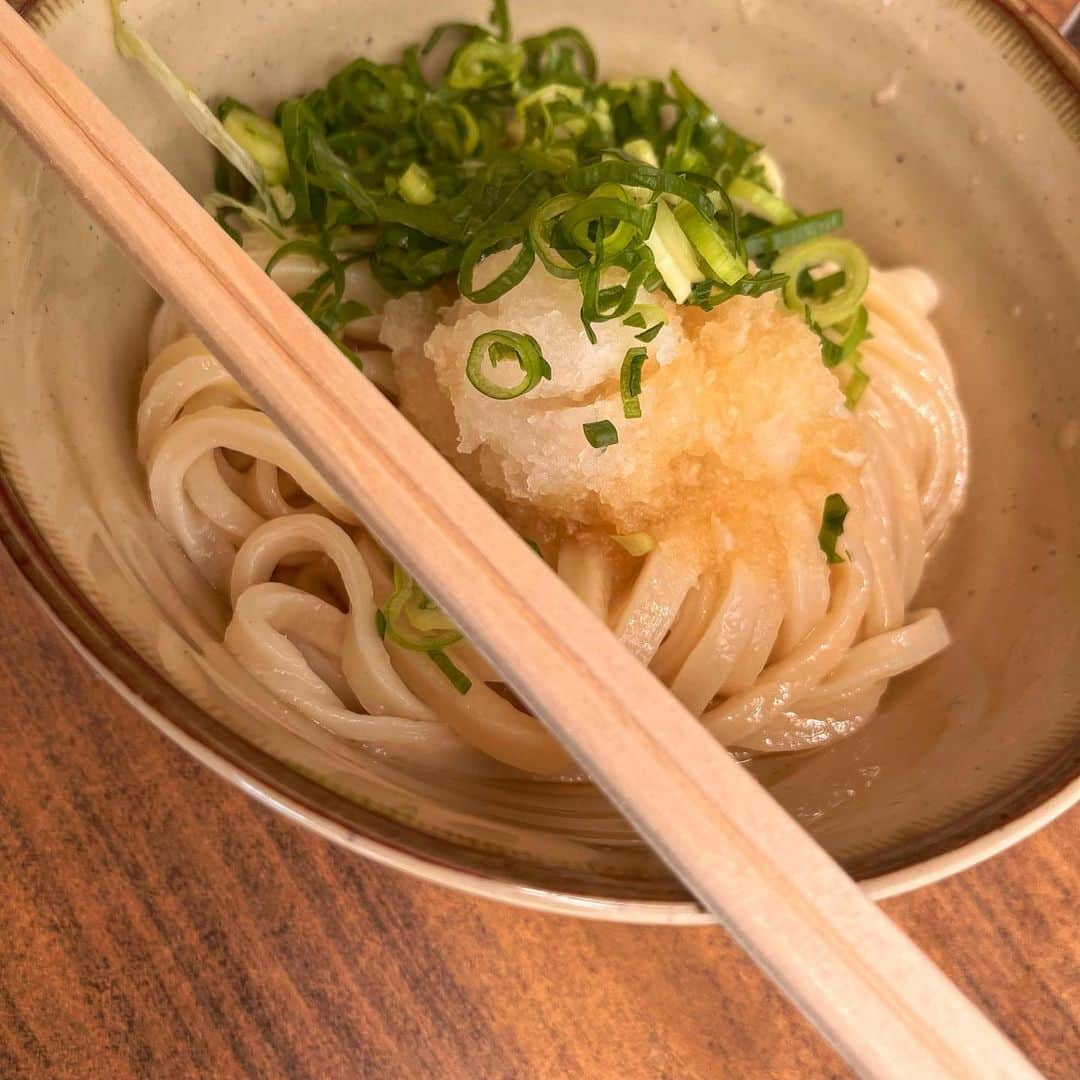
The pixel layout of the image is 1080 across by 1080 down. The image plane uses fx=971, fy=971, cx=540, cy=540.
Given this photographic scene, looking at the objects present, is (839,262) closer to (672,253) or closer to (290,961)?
(672,253)

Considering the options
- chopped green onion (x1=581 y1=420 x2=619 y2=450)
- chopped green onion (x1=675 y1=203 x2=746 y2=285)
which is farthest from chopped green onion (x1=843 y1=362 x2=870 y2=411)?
chopped green onion (x1=581 y1=420 x2=619 y2=450)

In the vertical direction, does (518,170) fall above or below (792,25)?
below

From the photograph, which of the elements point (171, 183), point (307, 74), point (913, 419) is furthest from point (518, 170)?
point (913, 419)

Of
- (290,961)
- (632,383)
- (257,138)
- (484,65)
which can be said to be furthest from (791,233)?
(290,961)

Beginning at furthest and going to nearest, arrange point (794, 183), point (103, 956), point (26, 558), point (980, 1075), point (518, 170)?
point (794, 183), point (518, 170), point (103, 956), point (26, 558), point (980, 1075)

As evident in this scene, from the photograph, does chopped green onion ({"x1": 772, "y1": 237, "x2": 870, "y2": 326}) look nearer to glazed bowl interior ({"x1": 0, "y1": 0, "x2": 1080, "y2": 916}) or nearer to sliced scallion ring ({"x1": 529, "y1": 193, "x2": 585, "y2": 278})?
glazed bowl interior ({"x1": 0, "y1": 0, "x2": 1080, "y2": 916})

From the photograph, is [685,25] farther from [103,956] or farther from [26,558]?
[103,956]
